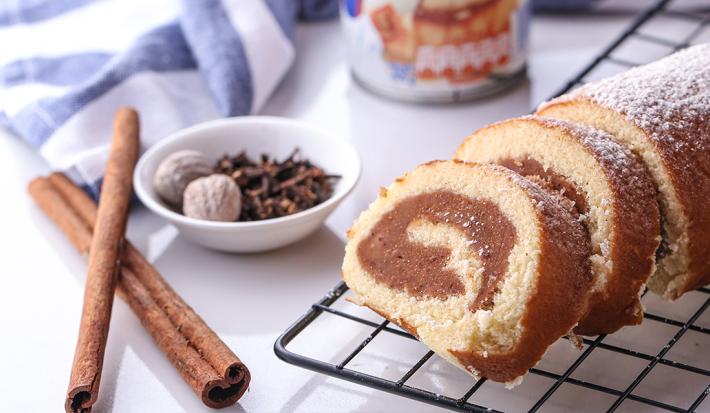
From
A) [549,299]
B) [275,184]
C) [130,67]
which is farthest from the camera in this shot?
[130,67]

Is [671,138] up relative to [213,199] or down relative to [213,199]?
up

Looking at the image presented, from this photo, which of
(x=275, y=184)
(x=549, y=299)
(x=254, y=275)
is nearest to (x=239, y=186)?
(x=275, y=184)

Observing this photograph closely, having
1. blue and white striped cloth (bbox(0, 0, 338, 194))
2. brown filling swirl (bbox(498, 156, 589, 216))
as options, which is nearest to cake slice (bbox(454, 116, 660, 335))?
brown filling swirl (bbox(498, 156, 589, 216))

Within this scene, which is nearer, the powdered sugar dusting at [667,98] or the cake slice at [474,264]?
the cake slice at [474,264]

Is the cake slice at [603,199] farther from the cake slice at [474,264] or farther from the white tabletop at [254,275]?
the white tabletop at [254,275]

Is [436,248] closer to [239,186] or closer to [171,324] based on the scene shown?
[171,324]

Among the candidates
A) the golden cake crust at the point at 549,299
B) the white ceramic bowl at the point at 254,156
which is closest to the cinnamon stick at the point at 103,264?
the white ceramic bowl at the point at 254,156

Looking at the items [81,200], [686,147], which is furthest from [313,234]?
[686,147]
